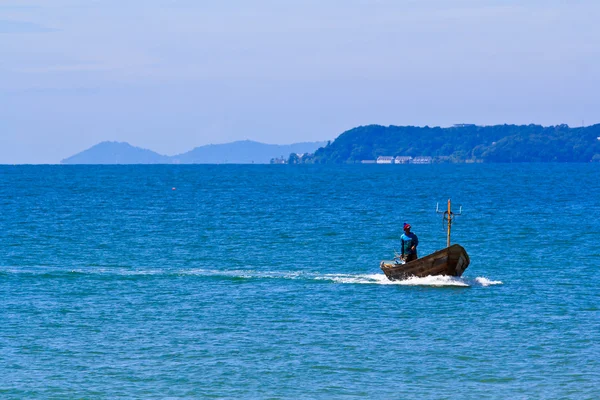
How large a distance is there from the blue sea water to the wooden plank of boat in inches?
17.3

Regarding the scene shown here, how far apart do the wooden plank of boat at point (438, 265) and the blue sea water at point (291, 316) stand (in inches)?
17.3

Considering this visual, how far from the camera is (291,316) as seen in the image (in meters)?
35.8

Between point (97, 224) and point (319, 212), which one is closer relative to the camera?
point (97, 224)

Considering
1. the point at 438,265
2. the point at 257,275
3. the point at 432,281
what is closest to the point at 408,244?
the point at 438,265

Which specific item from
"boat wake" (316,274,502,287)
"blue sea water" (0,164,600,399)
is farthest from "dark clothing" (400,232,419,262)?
"blue sea water" (0,164,600,399)

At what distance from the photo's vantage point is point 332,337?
105 ft

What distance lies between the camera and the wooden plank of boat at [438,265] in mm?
42156

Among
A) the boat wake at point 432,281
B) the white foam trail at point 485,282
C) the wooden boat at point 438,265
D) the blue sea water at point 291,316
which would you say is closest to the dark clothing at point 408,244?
the wooden boat at point 438,265

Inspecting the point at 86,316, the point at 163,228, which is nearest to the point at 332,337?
the point at 86,316

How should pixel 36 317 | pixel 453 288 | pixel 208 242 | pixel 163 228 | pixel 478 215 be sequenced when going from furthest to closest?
pixel 478 215 → pixel 163 228 → pixel 208 242 → pixel 453 288 → pixel 36 317

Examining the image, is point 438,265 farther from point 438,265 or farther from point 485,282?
point 485,282

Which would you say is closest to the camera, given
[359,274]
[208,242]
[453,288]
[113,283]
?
[453,288]

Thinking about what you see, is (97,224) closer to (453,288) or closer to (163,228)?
(163,228)

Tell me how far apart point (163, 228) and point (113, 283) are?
104 feet
